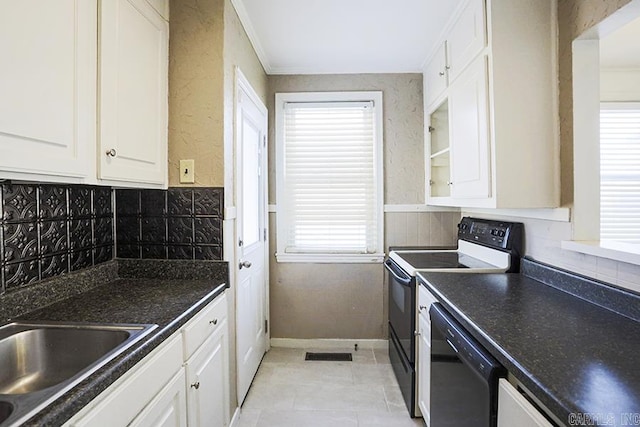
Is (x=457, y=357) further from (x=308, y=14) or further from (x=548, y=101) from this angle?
(x=308, y=14)

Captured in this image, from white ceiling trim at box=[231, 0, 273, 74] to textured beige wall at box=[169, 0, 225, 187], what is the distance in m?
0.24

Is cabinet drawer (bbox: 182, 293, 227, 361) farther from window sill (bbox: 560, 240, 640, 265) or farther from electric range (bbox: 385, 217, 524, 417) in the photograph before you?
window sill (bbox: 560, 240, 640, 265)

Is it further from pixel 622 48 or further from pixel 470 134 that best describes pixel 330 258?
pixel 622 48

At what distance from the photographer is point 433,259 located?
234 centimetres

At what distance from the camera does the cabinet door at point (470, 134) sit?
1750 mm

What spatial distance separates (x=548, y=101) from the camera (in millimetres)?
1650

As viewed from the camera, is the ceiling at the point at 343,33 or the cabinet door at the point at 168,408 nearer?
the cabinet door at the point at 168,408

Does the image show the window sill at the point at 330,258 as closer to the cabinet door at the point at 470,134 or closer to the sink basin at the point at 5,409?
the cabinet door at the point at 470,134

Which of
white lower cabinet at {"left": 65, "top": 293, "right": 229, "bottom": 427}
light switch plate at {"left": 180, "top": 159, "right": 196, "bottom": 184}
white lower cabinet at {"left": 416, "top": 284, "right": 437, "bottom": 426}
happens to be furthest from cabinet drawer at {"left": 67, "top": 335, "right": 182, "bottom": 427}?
white lower cabinet at {"left": 416, "top": 284, "right": 437, "bottom": 426}

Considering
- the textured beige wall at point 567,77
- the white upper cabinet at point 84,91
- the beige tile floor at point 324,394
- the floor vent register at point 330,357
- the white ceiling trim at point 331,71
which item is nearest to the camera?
the white upper cabinet at point 84,91

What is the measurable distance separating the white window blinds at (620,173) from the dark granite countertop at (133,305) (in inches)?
116

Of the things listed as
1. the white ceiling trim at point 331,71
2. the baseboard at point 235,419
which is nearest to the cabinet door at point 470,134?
the white ceiling trim at point 331,71

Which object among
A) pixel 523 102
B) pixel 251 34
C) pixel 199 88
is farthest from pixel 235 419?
pixel 251 34

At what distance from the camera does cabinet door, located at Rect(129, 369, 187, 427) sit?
1.01 meters
